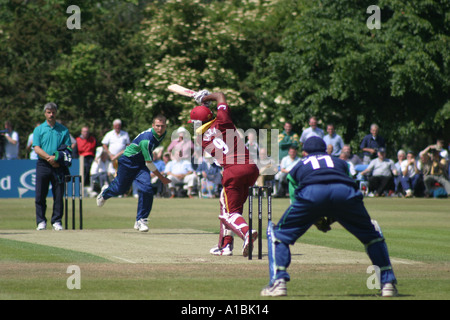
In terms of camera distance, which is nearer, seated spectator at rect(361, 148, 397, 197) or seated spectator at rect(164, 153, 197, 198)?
seated spectator at rect(361, 148, 397, 197)

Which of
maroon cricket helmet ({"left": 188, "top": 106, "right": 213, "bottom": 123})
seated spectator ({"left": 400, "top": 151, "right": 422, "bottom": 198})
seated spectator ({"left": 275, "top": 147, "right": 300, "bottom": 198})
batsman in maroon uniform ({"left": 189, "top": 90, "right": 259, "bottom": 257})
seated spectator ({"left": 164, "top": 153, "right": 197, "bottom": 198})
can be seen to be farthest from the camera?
seated spectator ({"left": 164, "top": 153, "right": 197, "bottom": 198})

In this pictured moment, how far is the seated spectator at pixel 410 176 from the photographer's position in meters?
28.8

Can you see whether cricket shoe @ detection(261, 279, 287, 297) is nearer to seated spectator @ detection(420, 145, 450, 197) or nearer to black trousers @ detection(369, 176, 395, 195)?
seated spectator @ detection(420, 145, 450, 197)

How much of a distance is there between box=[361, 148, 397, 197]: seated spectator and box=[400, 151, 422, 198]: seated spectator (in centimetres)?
35

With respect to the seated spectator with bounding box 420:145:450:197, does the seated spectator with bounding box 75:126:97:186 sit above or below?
above

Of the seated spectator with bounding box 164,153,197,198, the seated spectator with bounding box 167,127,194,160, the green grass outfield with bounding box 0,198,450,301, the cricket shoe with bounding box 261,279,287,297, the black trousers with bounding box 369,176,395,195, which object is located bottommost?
the green grass outfield with bounding box 0,198,450,301

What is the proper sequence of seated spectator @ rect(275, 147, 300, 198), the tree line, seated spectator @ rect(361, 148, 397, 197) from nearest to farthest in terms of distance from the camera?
seated spectator @ rect(275, 147, 300, 198) < seated spectator @ rect(361, 148, 397, 197) < the tree line

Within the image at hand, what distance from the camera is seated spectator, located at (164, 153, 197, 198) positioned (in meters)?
29.5

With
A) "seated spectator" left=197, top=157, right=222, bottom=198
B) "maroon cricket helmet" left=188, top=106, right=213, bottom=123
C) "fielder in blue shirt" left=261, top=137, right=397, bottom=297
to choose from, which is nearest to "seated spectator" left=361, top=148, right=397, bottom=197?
"seated spectator" left=197, top=157, right=222, bottom=198

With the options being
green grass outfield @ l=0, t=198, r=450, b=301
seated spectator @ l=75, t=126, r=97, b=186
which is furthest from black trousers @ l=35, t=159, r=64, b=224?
seated spectator @ l=75, t=126, r=97, b=186

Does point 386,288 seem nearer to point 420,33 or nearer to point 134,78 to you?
point 420,33

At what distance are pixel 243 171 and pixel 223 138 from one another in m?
0.53

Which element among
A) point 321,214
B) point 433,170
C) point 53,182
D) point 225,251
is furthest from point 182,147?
point 321,214

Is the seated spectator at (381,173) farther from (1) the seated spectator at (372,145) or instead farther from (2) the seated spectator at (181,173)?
(2) the seated spectator at (181,173)
